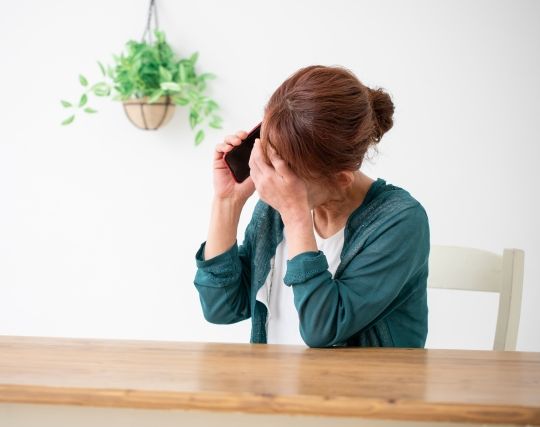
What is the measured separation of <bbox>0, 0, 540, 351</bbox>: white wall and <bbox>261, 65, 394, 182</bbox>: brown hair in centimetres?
131

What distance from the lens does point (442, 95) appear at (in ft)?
8.22

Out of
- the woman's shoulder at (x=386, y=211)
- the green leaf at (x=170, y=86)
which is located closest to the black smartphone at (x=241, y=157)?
the woman's shoulder at (x=386, y=211)

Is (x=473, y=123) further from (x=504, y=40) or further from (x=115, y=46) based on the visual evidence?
(x=115, y=46)

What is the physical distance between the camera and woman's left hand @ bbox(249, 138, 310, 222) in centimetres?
125

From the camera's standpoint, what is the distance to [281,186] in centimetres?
126

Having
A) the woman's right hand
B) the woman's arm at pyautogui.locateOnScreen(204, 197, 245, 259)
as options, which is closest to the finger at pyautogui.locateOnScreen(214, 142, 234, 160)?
the woman's right hand

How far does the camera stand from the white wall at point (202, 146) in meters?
2.49

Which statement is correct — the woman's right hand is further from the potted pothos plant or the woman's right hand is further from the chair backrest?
the potted pothos plant

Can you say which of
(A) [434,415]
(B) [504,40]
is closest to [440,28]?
(B) [504,40]

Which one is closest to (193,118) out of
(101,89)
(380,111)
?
(101,89)

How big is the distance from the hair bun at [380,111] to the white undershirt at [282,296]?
0.22 meters

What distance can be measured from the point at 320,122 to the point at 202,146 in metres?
1.47

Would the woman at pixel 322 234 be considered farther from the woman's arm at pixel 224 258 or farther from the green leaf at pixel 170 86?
the green leaf at pixel 170 86

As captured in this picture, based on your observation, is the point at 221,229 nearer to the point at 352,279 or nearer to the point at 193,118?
the point at 352,279
